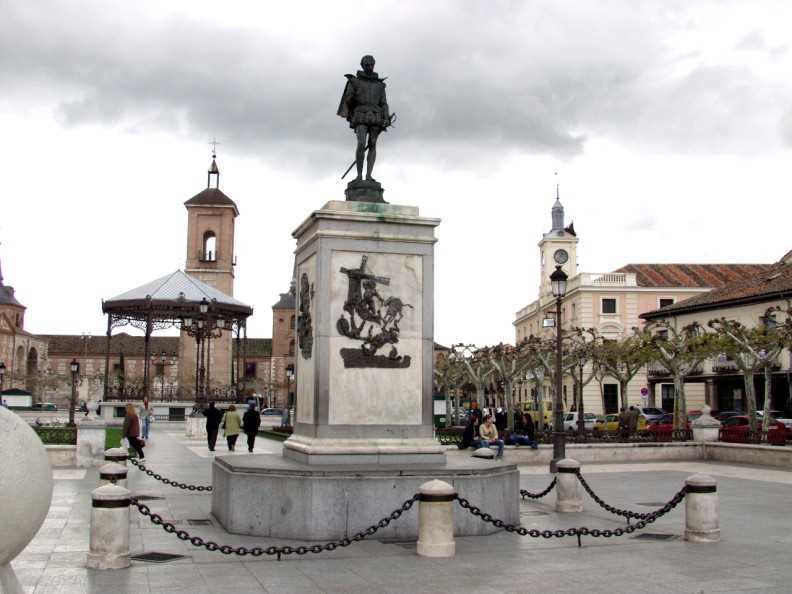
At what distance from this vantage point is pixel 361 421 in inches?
436

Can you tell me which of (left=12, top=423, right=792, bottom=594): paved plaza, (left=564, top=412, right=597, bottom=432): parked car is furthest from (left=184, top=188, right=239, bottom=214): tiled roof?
(left=12, top=423, right=792, bottom=594): paved plaza

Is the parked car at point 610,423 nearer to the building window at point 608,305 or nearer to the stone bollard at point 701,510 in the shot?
the building window at point 608,305

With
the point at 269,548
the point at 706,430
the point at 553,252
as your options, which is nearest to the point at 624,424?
the point at 706,430

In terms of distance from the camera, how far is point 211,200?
93500mm

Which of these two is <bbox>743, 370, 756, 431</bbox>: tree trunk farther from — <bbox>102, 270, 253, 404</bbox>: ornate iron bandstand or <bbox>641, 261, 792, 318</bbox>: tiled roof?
<bbox>102, 270, 253, 404</bbox>: ornate iron bandstand

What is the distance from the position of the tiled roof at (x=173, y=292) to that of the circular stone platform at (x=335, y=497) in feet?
109

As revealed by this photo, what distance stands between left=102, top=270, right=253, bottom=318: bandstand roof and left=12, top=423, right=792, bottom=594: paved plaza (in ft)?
96.6

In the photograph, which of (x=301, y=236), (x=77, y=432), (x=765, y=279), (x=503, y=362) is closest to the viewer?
(x=301, y=236)

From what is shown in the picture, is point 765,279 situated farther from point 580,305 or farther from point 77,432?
point 77,432

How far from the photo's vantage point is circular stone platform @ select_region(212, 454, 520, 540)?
32.6ft

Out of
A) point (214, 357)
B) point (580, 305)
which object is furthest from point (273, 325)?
point (580, 305)

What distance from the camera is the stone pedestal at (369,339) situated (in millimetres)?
10984

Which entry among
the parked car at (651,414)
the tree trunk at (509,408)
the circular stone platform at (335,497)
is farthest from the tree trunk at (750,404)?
the circular stone platform at (335,497)

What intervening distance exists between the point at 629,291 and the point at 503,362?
96.9 feet
